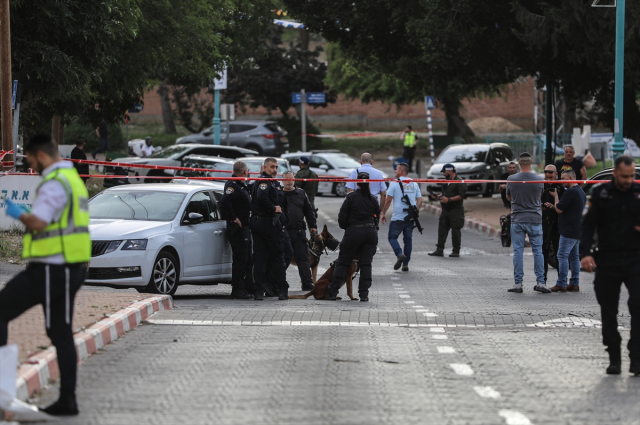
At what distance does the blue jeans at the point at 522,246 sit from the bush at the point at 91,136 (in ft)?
118

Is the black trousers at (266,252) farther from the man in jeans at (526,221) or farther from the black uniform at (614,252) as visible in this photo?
the black uniform at (614,252)

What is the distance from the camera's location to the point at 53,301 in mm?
6688

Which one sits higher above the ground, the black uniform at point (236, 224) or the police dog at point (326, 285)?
the black uniform at point (236, 224)

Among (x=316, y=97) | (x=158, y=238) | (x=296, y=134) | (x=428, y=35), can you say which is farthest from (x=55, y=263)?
(x=296, y=134)

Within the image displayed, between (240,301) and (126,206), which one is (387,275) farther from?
(126,206)

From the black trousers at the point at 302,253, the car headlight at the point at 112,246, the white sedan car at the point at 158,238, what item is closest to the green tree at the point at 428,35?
the black trousers at the point at 302,253

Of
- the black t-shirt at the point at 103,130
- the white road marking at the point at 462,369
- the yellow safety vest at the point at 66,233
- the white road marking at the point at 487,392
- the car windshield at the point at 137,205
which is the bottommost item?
the white road marking at the point at 462,369

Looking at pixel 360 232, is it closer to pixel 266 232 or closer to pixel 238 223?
pixel 266 232

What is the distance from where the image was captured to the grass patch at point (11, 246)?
15.9 metres

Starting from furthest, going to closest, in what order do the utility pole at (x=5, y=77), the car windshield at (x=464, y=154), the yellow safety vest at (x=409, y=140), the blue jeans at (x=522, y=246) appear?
the yellow safety vest at (x=409, y=140) → the car windshield at (x=464, y=154) → the utility pole at (x=5, y=77) → the blue jeans at (x=522, y=246)

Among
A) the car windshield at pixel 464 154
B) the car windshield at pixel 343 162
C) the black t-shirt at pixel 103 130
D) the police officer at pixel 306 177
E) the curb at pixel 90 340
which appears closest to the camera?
the curb at pixel 90 340

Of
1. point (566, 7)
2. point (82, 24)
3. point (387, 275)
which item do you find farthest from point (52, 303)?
point (566, 7)

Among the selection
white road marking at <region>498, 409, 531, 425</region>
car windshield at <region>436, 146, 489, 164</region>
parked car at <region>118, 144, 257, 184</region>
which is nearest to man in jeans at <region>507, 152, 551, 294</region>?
white road marking at <region>498, 409, 531, 425</region>

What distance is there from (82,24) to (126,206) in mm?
7243
